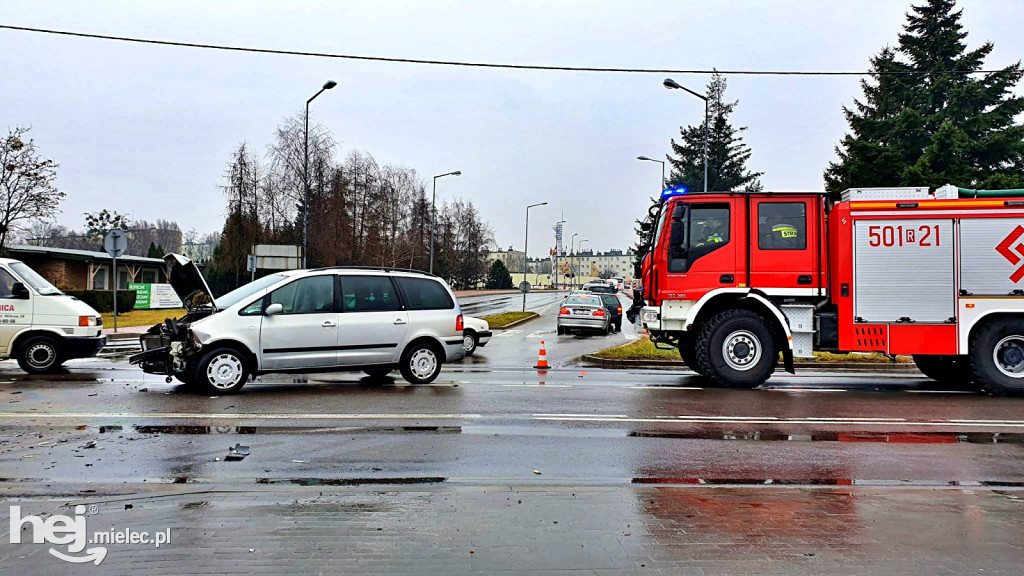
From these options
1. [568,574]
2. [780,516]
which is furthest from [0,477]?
[780,516]

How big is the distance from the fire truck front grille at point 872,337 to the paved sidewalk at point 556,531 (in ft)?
19.5

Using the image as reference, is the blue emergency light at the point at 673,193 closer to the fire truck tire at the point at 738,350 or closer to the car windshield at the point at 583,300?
the fire truck tire at the point at 738,350

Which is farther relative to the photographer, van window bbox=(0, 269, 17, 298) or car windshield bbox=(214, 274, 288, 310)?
van window bbox=(0, 269, 17, 298)

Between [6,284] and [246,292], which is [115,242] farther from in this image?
[246,292]

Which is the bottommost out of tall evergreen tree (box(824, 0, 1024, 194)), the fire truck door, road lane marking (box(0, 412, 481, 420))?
road lane marking (box(0, 412, 481, 420))

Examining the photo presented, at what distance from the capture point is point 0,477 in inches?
229

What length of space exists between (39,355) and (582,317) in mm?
17685

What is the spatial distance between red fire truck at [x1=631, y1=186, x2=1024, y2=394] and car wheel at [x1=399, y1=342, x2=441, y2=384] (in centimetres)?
370

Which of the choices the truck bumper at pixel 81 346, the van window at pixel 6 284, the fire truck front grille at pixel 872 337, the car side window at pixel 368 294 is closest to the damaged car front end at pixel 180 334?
the car side window at pixel 368 294

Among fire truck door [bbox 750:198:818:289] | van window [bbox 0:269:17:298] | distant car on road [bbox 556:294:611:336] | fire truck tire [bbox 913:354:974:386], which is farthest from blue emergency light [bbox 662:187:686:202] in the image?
distant car on road [bbox 556:294:611:336]

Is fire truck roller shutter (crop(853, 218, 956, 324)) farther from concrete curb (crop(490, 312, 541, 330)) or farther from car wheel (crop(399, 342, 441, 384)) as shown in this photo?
concrete curb (crop(490, 312, 541, 330))

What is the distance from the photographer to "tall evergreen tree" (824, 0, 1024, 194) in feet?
102

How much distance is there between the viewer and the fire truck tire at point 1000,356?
11320 mm

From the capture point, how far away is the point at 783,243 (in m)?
11.7
